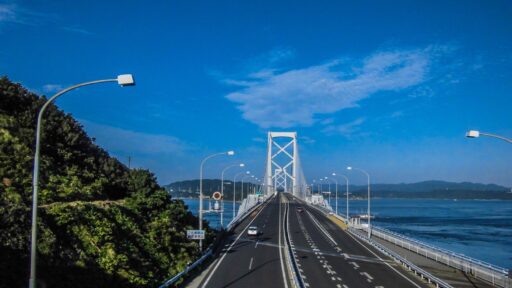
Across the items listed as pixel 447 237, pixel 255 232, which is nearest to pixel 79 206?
pixel 255 232

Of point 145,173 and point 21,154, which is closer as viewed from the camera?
point 21,154

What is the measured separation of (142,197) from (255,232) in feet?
58.0

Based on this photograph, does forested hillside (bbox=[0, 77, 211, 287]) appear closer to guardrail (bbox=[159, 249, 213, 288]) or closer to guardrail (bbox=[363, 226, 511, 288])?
guardrail (bbox=[159, 249, 213, 288])

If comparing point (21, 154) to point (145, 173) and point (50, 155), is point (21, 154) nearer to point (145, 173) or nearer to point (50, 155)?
point (50, 155)

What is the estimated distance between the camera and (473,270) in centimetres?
3152

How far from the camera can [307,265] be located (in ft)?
117

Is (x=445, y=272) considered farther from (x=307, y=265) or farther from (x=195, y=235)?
(x=195, y=235)

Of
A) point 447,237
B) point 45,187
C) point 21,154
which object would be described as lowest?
point 447,237

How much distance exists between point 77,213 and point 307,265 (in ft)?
51.4

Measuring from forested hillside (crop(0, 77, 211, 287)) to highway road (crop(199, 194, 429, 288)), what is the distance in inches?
155

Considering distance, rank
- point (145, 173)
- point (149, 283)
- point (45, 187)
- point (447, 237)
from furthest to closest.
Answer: point (447, 237) < point (145, 173) < point (45, 187) < point (149, 283)

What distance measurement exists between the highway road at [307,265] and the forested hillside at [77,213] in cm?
395

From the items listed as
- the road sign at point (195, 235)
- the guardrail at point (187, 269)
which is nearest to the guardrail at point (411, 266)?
the guardrail at point (187, 269)

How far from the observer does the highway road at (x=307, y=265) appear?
29.1 metres
